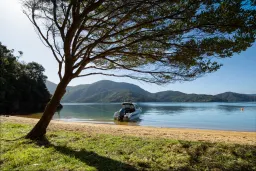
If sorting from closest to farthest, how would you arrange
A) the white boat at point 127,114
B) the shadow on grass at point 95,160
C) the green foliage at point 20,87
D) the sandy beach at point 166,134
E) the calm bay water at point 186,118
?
the shadow on grass at point 95,160, the sandy beach at point 166,134, the calm bay water at point 186,118, the white boat at point 127,114, the green foliage at point 20,87

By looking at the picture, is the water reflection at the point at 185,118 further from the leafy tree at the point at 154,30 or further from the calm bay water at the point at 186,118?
the leafy tree at the point at 154,30

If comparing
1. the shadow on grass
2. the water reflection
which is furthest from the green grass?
the water reflection

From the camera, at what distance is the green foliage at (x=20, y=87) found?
142 feet

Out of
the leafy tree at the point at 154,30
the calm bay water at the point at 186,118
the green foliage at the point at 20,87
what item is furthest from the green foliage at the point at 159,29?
the green foliage at the point at 20,87

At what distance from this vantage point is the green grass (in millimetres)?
4262

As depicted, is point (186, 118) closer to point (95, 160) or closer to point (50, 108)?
point (50, 108)

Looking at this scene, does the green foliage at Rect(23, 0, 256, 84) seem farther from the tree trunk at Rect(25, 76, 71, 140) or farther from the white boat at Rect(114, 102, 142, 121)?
the white boat at Rect(114, 102, 142, 121)

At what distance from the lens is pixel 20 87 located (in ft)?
170

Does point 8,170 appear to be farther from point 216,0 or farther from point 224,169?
point 216,0

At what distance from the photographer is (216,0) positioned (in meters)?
5.32

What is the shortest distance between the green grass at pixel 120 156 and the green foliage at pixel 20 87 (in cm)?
3776

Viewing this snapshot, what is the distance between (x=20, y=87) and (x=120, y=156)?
5309cm

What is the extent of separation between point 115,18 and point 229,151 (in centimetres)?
493

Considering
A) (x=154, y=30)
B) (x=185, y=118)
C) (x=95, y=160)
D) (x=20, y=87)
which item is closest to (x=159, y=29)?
(x=154, y=30)
